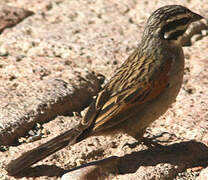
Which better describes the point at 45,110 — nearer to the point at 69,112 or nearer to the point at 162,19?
the point at 69,112

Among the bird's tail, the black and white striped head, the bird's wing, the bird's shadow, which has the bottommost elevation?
the bird's shadow

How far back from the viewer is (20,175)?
190 inches

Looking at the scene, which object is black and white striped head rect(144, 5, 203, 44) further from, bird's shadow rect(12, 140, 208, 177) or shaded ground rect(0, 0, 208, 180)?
bird's shadow rect(12, 140, 208, 177)

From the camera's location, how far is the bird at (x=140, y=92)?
194 inches

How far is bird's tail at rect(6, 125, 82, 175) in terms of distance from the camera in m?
4.79

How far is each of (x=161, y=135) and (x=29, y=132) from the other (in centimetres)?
121

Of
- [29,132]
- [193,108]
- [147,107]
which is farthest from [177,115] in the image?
[29,132]

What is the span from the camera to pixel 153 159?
519 cm

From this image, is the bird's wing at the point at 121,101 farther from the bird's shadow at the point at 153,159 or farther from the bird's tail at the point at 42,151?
the bird's shadow at the point at 153,159

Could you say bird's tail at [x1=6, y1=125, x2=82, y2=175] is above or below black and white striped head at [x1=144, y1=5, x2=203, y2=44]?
below

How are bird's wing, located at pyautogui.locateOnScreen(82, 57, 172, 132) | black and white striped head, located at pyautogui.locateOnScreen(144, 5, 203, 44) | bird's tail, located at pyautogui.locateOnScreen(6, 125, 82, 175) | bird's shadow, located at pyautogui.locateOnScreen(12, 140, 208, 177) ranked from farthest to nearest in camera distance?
black and white striped head, located at pyautogui.locateOnScreen(144, 5, 203, 44) → bird's wing, located at pyautogui.locateOnScreen(82, 57, 172, 132) → bird's shadow, located at pyautogui.locateOnScreen(12, 140, 208, 177) → bird's tail, located at pyautogui.locateOnScreen(6, 125, 82, 175)

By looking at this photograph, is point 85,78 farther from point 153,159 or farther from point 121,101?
point 153,159

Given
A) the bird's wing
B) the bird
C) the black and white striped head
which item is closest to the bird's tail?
the bird

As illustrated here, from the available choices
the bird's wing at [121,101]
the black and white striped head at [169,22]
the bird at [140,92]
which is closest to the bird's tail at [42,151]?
the bird at [140,92]
